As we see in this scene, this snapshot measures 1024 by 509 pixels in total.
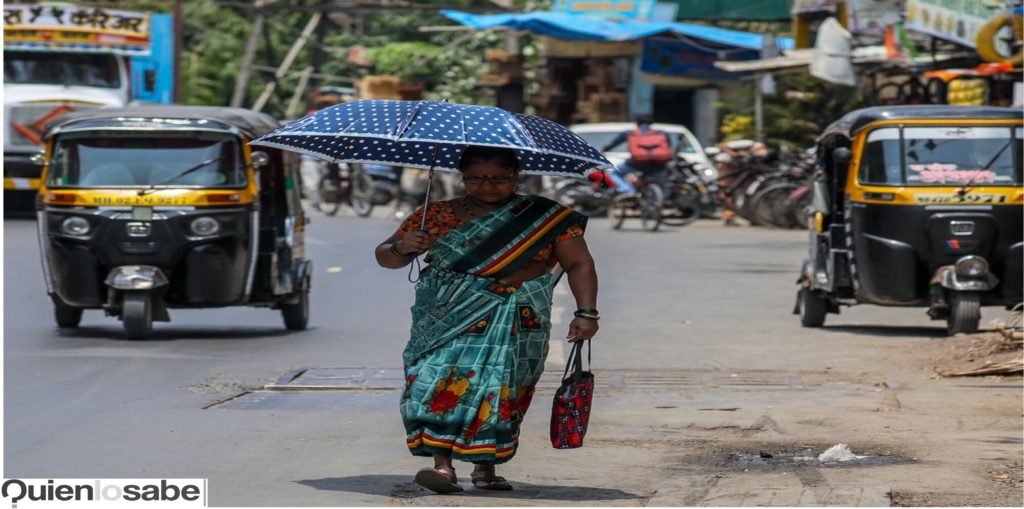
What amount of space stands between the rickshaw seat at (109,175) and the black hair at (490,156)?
7.36 meters

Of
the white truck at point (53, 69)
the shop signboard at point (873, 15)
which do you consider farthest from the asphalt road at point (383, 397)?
the white truck at point (53, 69)

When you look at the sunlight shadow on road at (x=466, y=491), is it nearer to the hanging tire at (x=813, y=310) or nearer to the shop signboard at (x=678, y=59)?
the hanging tire at (x=813, y=310)

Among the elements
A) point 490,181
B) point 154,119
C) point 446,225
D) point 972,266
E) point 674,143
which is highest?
point 490,181

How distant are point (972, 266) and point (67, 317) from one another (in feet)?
23.2

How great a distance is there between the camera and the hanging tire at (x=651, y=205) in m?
29.1

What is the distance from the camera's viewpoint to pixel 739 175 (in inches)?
1220

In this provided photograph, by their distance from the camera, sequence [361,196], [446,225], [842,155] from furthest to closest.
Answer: [361,196] → [842,155] → [446,225]

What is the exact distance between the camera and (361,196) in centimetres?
3372

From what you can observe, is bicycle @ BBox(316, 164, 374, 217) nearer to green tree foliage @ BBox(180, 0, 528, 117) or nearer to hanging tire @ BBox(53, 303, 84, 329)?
green tree foliage @ BBox(180, 0, 528, 117)

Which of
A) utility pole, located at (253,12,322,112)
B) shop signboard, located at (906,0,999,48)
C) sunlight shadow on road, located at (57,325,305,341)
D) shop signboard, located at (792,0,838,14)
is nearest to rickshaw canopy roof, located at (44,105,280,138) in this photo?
sunlight shadow on road, located at (57,325,305,341)

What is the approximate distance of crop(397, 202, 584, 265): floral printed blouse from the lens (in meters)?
6.98

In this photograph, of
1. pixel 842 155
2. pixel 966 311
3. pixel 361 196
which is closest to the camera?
pixel 966 311

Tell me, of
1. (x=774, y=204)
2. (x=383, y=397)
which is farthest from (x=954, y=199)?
(x=774, y=204)

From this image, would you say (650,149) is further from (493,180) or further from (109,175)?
(493,180)
